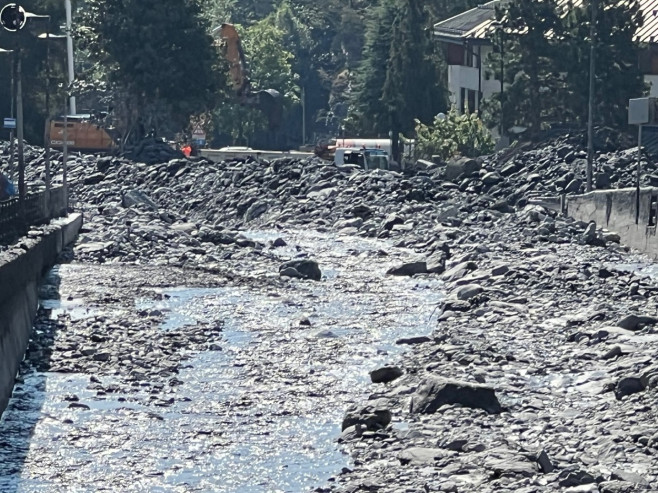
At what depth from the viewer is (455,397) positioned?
27.8 m

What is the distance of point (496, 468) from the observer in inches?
919

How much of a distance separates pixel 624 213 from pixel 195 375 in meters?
25.5

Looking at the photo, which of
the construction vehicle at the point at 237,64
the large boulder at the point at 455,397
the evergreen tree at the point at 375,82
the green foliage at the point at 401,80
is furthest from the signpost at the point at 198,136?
the large boulder at the point at 455,397

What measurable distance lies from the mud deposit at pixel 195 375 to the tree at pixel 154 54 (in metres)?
37.2

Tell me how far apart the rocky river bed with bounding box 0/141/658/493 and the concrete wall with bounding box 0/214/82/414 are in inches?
15.9

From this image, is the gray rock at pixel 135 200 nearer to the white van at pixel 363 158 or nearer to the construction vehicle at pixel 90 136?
the white van at pixel 363 158

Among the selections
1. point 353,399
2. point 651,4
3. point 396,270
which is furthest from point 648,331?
point 651,4

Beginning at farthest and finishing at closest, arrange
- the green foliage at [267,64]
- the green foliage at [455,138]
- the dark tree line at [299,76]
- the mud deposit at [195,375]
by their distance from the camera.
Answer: the green foliage at [267,64] → the green foliage at [455,138] → the dark tree line at [299,76] → the mud deposit at [195,375]

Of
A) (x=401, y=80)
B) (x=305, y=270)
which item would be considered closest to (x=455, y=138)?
(x=401, y=80)

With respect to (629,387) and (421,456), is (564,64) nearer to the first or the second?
(629,387)

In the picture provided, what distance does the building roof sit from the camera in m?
84.4

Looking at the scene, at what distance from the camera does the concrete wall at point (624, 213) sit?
51.8 meters

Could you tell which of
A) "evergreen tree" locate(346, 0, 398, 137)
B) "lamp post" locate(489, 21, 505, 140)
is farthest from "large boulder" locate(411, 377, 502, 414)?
"evergreen tree" locate(346, 0, 398, 137)

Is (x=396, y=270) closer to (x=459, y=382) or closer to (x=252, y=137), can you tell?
(x=459, y=382)
